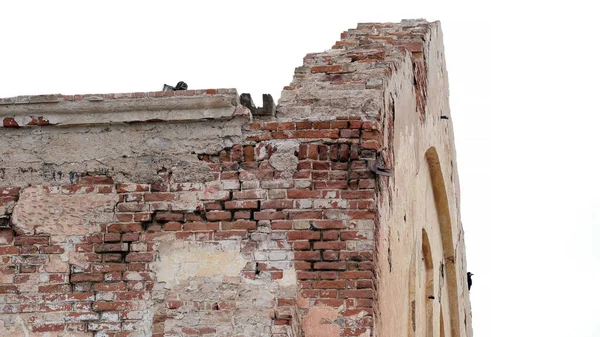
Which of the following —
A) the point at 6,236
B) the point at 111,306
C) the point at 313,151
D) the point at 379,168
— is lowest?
the point at 111,306

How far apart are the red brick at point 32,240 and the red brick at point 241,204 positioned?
1.23 meters

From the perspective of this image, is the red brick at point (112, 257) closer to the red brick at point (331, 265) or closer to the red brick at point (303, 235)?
the red brick at point (303, 235)

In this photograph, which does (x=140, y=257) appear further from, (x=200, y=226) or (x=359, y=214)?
(x=359, y=214)

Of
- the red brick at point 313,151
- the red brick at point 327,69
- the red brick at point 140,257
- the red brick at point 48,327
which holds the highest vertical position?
the red brick at point 327,69

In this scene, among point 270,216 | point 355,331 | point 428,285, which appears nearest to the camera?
point 355,331

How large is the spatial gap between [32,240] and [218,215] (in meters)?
1.26

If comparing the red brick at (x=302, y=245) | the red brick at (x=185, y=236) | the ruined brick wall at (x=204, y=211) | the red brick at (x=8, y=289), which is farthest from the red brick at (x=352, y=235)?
the red brick at (x=8, y=289)

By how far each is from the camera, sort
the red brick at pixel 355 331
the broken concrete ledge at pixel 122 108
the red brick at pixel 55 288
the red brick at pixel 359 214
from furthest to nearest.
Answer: the broken concrete ledge at pixel 122 108 → the red brick at pixel 55 288 → the red brick at pixel 359 214 → the red brick at pixel 355 331

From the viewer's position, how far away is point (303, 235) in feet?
24.5

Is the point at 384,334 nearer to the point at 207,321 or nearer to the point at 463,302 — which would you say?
the point at 207,321

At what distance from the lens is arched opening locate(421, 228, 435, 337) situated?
1137cm

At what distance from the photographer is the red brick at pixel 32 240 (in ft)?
25.5

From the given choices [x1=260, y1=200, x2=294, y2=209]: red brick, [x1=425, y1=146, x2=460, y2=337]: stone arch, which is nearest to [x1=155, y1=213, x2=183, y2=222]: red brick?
[x1=260, y1=200, x2=294, y2=209]: red brick

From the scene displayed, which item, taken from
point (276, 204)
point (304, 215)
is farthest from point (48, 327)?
point (304, 215)
